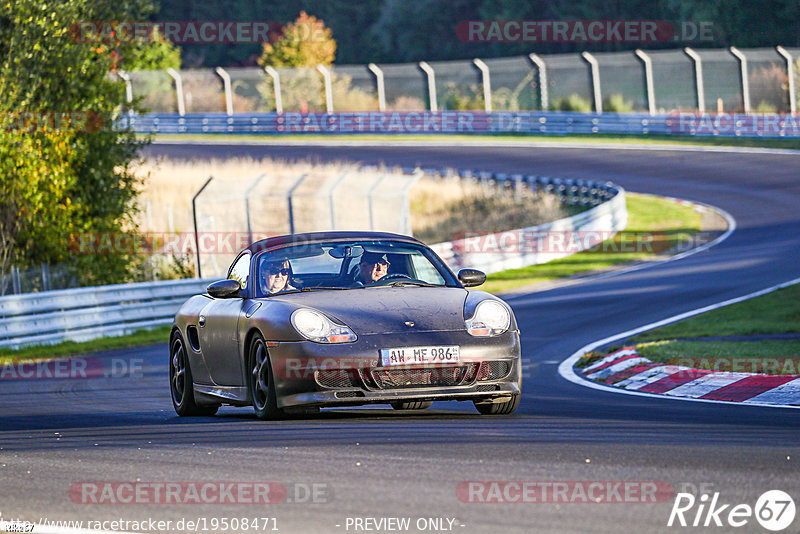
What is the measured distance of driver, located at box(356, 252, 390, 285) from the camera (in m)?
9.48

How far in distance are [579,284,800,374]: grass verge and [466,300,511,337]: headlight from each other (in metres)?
3.11

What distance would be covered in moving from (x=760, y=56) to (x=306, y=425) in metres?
43.7

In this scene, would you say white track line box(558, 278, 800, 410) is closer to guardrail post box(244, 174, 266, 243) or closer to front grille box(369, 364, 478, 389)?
front grille box(369, 364, 478, 389)

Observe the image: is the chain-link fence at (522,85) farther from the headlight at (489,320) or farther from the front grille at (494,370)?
the front grille at (494,370)

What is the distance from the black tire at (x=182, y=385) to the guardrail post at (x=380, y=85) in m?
45.7

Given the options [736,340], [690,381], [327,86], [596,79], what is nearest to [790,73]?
[596,79]

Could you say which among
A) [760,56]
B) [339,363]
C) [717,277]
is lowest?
[717,277]

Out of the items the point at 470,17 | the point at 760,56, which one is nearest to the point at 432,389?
the point at 760,56

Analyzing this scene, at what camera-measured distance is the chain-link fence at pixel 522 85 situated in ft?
161

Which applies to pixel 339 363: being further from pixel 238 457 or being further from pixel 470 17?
pixel 470 17

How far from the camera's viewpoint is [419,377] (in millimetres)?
8484

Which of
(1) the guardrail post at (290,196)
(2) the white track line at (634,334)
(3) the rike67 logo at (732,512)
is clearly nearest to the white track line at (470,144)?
(1) the guardrail post at (290,196)

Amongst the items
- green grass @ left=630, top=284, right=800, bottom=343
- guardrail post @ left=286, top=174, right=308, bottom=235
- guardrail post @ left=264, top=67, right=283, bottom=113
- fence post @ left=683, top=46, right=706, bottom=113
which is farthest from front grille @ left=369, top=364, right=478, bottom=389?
guardrail post @ left=264, top=67, right=283, bottom=113

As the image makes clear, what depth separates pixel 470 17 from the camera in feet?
268
